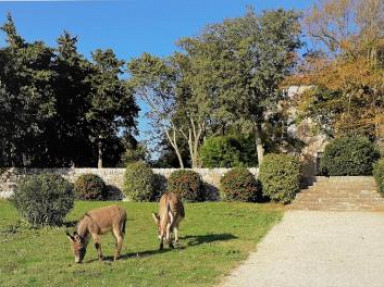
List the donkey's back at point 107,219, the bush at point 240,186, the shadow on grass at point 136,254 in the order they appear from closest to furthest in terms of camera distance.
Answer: the donkey's back at point 107,219 < the shadow on grass at point 136,254 < the bush at point 240,186

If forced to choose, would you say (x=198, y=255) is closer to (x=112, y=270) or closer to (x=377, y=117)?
(x=112, y=270)

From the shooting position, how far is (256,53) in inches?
1267

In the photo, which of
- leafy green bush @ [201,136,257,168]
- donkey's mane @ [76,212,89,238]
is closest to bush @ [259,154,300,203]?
leafy green bush @ [201,136,257,168]

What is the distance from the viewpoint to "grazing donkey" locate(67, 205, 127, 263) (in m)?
9.39

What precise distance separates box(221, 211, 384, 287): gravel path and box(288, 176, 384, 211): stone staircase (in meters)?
4.91

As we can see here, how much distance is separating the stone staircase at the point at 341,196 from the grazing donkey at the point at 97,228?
13.4 metres

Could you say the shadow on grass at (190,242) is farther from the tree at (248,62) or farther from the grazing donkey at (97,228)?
the tree at (248,62)

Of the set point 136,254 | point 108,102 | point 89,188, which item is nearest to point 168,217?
point 136,254

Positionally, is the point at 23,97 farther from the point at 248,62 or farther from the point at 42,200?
the point at 42,200

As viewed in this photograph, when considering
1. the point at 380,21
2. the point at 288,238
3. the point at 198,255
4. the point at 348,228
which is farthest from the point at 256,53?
the point at 198,255

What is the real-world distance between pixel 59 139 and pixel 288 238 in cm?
2256

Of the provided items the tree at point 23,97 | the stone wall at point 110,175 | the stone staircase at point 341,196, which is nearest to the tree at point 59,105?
the tree at point 23,97

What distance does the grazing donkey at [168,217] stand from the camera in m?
10.8

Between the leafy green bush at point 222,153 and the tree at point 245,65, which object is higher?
the tree at point 245,65
